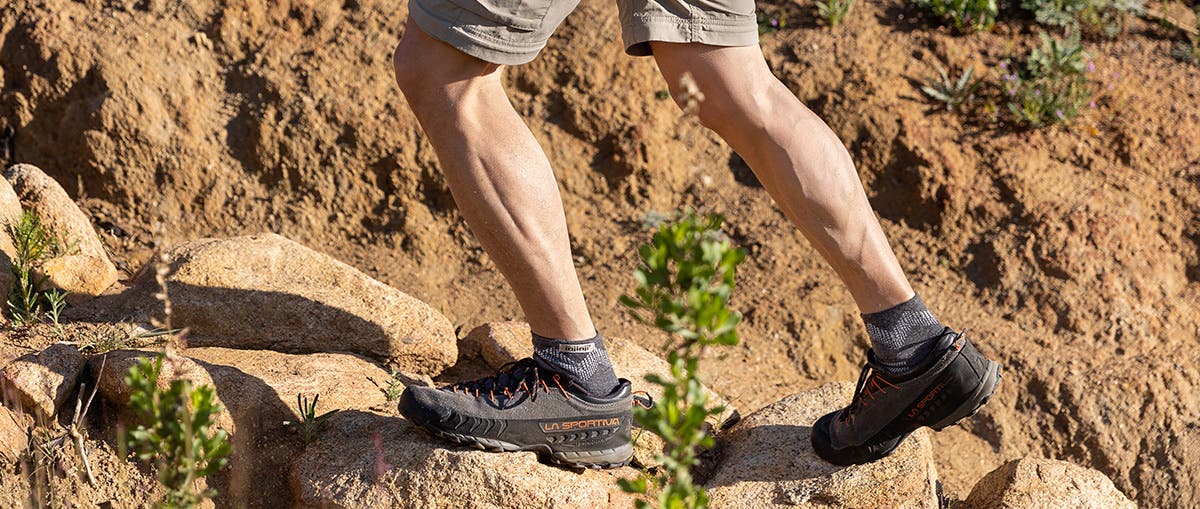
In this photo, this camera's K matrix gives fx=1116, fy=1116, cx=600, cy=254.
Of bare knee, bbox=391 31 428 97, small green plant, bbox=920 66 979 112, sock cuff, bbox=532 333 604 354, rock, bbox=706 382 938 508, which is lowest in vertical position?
→ rock, bbox=706 382 938 508

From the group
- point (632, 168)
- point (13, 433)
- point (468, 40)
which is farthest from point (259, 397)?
point (632, 168)

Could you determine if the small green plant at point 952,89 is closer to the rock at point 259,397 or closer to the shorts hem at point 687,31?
the shorts hem at point 687,31

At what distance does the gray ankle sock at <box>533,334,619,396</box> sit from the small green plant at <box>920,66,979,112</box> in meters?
2.52

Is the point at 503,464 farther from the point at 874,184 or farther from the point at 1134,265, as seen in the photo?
the point at 1134,265

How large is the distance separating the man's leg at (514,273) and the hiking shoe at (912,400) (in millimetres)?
609

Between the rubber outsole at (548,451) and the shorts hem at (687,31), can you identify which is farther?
the rubber outsole at (548,451)

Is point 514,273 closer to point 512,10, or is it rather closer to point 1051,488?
point 512,10

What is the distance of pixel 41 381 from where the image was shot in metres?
3.06

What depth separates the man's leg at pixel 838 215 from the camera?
2.80 metres

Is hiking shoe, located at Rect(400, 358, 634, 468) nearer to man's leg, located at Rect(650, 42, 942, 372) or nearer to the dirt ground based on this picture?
man's leg, located at Rect(650, 42, 942, 372)

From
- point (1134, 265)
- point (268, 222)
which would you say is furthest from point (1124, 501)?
point (268, 222)

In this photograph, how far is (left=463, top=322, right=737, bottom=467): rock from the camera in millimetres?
3639

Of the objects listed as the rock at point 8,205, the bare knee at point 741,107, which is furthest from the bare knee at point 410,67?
the rock at point 8,205

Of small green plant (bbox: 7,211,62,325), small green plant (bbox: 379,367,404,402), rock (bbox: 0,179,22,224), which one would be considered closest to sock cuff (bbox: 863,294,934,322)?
small green plant (bbox: 379,367,404,402)
